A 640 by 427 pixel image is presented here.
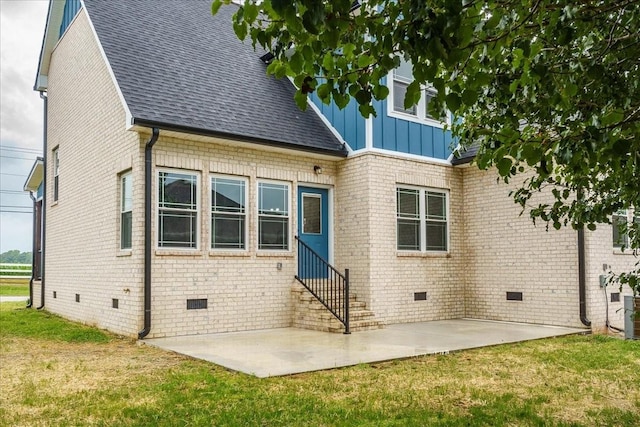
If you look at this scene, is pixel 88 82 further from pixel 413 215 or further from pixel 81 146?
pixel 413 215

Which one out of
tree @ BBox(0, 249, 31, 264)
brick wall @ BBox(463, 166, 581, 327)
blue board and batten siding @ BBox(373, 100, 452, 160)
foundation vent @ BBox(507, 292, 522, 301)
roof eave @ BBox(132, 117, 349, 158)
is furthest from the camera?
tree @ BBox(0, 249, 31, 264)

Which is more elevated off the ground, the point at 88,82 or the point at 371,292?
the point at 88,82

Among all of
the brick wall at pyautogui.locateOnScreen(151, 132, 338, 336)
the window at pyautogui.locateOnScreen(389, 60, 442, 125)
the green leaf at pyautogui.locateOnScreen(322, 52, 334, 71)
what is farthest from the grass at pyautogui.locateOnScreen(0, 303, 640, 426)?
the window at pyautogui.locateOnScreen(389, 60, 442, 125)

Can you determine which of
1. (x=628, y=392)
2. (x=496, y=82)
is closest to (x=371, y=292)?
(x=628, y=392)

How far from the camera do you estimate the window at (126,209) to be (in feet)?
32.7

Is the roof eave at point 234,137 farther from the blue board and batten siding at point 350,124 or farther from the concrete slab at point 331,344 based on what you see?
the concrete slab at point 331,344

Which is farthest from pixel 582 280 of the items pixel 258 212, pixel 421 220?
pixel 258 212

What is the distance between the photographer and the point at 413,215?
39.1 feet

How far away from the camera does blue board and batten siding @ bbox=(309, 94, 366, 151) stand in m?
11.4

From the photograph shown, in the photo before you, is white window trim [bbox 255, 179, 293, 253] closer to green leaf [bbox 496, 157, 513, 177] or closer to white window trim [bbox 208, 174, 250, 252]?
white window trim [bbox 208, 174, 250, 252]

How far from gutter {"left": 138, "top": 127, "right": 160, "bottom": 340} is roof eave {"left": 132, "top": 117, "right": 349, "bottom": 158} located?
0.15 m

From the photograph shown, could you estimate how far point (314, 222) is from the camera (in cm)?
1166

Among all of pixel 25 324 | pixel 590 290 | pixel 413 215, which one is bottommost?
pixel 25 324

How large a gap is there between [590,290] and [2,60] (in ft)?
179
